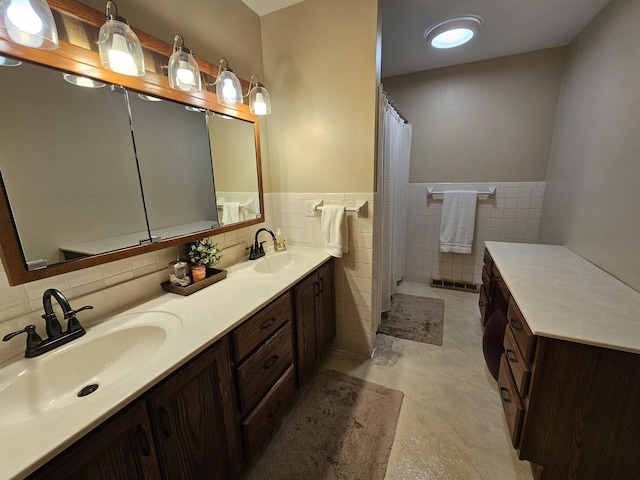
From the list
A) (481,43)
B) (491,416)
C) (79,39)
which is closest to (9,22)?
(79,39)

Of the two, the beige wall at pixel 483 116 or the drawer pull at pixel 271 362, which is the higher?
the beige wall at pixel 483 116

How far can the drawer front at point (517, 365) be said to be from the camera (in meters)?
1.08

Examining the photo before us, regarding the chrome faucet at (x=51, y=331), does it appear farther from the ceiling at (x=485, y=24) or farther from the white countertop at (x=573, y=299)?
the ceiling at (x=485, y=24)

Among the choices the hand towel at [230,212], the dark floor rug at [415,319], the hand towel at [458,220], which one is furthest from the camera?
the hand towel at [458,220]

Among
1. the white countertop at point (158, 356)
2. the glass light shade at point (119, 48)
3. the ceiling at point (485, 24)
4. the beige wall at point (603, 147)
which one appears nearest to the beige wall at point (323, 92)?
the ceiling at point (485, 24)

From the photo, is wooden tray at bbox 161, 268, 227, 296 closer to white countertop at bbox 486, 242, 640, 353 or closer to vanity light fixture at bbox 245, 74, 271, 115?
vanity light fixture at bbox 245, 74, 271, 115

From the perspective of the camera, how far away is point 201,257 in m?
A: 1.39

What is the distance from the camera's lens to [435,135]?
297 cm

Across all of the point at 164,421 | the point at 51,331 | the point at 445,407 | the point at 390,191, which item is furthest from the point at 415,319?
the point at 51,331

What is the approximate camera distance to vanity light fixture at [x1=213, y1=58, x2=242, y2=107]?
140 centimetres

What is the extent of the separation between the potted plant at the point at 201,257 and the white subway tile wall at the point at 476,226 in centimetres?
259

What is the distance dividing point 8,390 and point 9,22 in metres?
1.06

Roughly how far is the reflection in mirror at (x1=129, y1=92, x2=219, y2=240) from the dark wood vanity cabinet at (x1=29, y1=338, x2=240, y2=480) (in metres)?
0.72

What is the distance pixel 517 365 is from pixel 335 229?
1.22 meters
